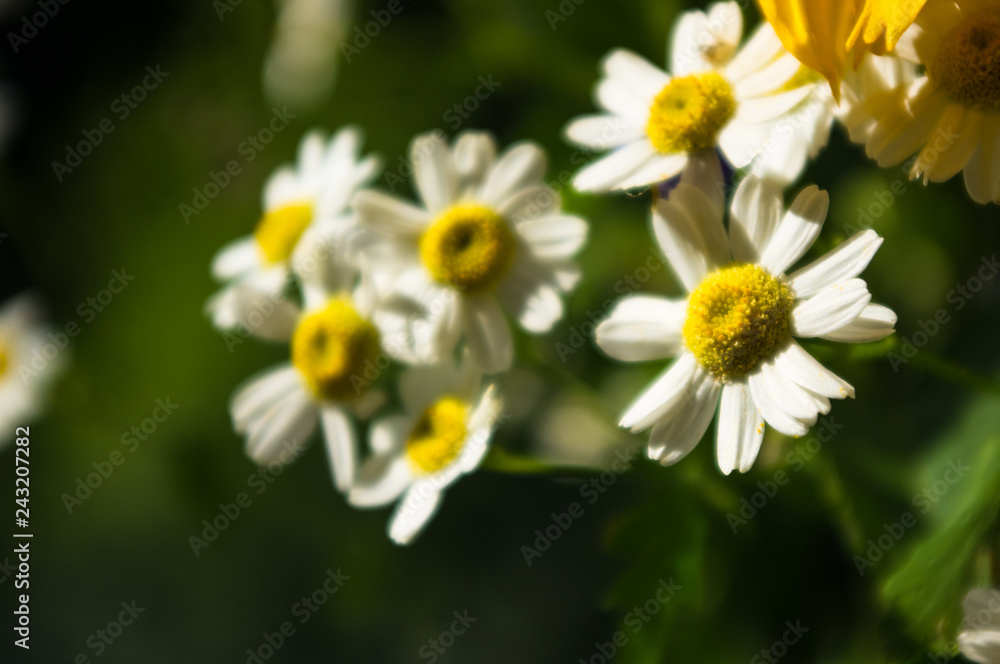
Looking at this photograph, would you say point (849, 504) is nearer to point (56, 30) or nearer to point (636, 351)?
point (636, 351)

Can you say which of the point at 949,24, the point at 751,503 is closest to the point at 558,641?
the point at 751,503

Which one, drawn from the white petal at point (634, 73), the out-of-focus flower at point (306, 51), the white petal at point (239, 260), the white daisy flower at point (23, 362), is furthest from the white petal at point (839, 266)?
the white daisy flower at point (23, 362)

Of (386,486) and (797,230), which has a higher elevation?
(797,230)

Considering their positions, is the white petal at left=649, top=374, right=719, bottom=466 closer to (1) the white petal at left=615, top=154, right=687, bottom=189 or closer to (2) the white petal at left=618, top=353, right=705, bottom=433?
(2) the white petal at left=618, top=353, right=705, bottom=433

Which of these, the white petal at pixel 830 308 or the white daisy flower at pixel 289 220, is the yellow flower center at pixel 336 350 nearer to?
the white daisy flower at pixel 289 220

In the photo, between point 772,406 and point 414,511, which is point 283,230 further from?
point 772,406

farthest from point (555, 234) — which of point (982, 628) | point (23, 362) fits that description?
point (23, 362)

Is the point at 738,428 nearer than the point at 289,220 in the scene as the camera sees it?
Yes
